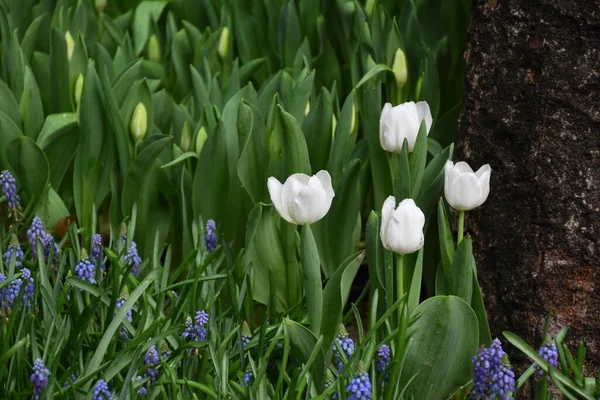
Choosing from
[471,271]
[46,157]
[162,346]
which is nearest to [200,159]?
[46,157]

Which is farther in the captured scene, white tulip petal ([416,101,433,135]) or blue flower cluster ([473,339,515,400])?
white tulip petal ([416,101,433,135])

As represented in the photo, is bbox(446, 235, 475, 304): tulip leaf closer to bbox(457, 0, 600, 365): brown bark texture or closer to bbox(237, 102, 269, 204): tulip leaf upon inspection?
bbox(457, 0, 600, 365): brown bark texture

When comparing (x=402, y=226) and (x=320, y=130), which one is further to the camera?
(x=320, y=130)

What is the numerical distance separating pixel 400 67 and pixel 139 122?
2.44ft

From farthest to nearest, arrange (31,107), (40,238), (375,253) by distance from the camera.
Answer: (31,107) → (40,238) → (375,253)

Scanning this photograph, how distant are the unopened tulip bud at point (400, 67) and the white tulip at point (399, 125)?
61cm

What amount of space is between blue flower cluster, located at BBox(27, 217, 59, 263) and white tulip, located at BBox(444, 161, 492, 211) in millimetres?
841

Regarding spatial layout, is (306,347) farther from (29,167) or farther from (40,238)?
(29,167)

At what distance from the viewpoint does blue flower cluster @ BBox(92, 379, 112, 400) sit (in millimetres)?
1523

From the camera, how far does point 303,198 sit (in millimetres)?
1793

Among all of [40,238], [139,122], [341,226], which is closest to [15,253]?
[40,238]

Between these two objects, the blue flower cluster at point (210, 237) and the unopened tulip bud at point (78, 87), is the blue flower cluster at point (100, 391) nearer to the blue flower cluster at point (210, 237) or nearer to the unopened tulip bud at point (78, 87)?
the blue flower cluster at point (210, 237)

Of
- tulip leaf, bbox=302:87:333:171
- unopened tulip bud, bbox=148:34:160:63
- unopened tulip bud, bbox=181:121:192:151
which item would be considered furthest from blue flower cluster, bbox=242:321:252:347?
unopened tulip bud, bbox=148:34:160:63

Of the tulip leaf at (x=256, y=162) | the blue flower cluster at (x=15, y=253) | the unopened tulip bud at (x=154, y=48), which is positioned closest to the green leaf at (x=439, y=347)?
the tulip leaf at (x=256, y=162)
